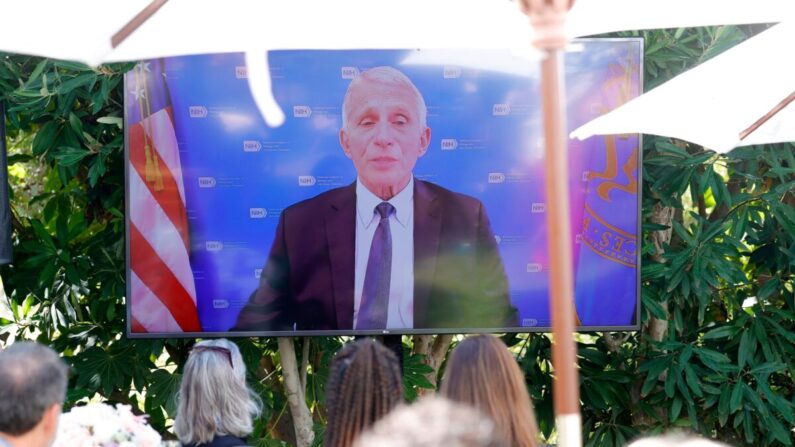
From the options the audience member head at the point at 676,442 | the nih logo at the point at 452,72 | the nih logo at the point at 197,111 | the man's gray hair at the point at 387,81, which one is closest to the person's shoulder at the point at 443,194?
the man's gray hair at the point at 387,81

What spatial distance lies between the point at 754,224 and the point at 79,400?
151 inches

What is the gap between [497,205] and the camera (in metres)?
5.57

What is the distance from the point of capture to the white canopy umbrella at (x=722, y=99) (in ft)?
13.2

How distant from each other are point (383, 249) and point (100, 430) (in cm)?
259

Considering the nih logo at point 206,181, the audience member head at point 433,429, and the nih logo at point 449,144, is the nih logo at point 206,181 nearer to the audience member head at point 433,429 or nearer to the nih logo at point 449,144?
the nih logo at point 449,144

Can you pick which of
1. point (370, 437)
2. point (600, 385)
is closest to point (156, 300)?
point (600, 385)

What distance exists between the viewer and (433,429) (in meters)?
1.96

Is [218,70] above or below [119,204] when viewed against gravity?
above

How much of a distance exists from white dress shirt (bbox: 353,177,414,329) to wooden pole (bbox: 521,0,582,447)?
10.8 feet

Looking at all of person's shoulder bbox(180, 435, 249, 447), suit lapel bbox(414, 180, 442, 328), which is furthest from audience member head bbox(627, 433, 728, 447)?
suit lapel bbox(414, 180, 442, 328)

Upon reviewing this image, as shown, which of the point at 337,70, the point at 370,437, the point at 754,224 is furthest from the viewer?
the point at 754,224

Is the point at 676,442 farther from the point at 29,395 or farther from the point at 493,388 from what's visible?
the point at 29,395

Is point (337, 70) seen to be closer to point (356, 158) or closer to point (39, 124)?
point (356, 158)

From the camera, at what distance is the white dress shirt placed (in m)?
5.55
